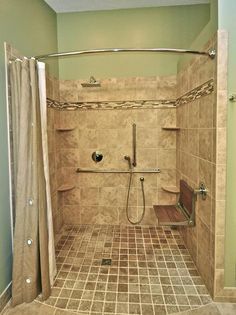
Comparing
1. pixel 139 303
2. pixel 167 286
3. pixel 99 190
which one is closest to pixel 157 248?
pixel 167 286

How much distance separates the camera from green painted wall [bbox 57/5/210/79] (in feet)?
9.61

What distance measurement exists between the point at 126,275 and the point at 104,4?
311 cm

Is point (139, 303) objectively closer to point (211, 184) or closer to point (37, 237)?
point (37, 237)

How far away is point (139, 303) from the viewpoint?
178 centimetres

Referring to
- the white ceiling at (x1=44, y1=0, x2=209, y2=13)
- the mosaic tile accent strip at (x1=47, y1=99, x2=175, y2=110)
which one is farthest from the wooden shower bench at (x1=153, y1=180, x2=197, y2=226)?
the white ceiling at (x1=44, y1=0, x2=209, y2=13)

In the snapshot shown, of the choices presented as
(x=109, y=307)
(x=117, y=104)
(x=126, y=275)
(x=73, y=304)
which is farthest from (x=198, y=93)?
(x=73, y=304)

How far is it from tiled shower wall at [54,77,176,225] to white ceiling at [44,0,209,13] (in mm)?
909

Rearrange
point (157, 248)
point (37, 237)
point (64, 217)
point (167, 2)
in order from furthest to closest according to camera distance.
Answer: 1. point (64, 217)
2. point (167, 2)
3. point (157, 248)
4. point (37, 237)

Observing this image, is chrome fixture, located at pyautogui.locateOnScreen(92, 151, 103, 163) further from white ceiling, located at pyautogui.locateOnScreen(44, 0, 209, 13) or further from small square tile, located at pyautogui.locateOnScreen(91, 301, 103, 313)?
white ceiling, located at pyautogui.locateOnScreen(44, 0, 209, 13)

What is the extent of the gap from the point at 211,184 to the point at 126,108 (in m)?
1.63

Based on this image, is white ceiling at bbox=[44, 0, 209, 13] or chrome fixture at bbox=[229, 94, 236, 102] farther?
white ceiling at bbox=[44, 0, 209, 13]

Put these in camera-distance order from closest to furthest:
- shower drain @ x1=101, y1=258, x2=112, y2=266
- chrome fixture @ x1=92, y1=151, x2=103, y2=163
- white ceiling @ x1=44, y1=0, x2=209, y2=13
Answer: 1. shower drain @ x1=101, y1=258, x2=112, y2=266
2. white ceiling @ x1=44, y1=0, x2=209, y2=13
3. chrome fixture @ x1=92, y1=151, x2=103, y2=163

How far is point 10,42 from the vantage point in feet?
6.24

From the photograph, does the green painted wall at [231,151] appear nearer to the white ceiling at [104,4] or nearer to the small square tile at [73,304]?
the small square tile at [73,304]
